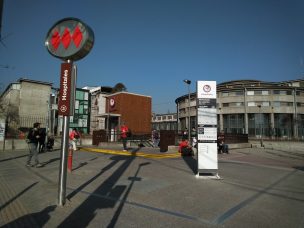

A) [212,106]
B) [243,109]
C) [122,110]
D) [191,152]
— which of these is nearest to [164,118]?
[243,109]

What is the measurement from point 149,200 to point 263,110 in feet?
238

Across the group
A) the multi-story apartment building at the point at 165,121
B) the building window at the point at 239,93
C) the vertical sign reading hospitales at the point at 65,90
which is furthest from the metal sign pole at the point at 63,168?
the multi-story apartment building at the point at 165,121

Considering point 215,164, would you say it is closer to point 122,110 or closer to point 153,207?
point 153,207

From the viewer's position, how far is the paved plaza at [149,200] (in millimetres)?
4922

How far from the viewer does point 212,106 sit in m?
9.55

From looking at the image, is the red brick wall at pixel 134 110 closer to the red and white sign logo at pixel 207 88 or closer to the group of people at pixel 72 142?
the group of people at pixel 72 142

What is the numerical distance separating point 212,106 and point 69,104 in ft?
18.2

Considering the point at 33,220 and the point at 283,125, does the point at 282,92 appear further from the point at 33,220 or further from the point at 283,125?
the point at 33,220

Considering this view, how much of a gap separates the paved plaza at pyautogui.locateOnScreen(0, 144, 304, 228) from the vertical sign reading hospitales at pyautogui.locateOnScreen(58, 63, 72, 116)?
2.10 metres

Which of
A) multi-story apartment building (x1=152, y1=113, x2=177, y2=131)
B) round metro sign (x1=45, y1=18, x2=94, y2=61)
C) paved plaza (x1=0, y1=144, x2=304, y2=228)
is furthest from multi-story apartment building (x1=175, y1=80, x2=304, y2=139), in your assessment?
round metro sign (x1=45, y1=18, x2=94, y2=61)

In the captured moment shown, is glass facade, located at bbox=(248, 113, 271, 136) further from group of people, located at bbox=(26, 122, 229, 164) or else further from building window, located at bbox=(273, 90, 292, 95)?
group of people, located at bbox=(26, 122, 229, 164)

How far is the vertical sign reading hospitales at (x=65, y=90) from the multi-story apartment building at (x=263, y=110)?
66.7 m

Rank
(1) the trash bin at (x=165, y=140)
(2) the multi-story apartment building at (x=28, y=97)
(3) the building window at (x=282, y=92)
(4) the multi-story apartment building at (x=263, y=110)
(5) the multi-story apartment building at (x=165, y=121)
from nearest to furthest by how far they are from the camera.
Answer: (1) the trash bin at (x=165, y=140), (2) the multi-story apartment building at (x=28, y=97), (4) the multi-story apartment building at (x=263, y=110), (3) the building window at (x=282, y=92), (5) the multi-story apartment building at (x=165, y=121)

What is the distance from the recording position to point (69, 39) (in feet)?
19.9
